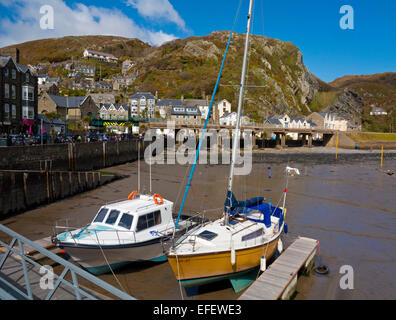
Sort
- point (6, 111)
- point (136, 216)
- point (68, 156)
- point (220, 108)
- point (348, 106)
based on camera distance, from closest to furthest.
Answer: point (136, 216) → point (68, 156) → point (6, 111) → point (220, 108) → point (348, 106)

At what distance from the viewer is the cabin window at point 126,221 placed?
12.8 metres

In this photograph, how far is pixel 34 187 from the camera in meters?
21.7

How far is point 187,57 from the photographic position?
548 feet

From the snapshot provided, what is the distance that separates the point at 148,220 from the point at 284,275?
19.5 ft

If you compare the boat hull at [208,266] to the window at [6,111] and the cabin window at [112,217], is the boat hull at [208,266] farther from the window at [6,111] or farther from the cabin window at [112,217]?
the window at [6,111]

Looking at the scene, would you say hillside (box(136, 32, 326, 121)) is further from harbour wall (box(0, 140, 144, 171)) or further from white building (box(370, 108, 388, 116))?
harbour wall (box(0, 140, 144, 171))

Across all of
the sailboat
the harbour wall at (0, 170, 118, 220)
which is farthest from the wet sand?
the sailboat

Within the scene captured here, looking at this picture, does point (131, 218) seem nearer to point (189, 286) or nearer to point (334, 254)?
point (189, 286)

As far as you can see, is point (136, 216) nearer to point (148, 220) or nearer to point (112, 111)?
point (148, 220)

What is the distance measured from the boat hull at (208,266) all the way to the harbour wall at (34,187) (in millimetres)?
14363

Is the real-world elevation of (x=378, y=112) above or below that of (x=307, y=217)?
above

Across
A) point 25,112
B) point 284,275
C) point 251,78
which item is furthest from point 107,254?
point 251,78

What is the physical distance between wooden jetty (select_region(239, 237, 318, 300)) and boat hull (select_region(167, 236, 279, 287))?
896 millimetres

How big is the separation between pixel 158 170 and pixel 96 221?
27.9 m
